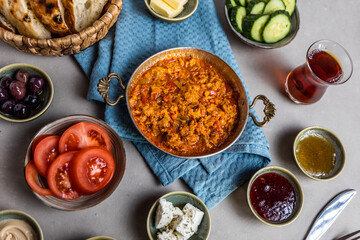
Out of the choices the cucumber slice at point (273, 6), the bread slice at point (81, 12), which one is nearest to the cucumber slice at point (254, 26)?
the cucumber slice at point (273, 6)

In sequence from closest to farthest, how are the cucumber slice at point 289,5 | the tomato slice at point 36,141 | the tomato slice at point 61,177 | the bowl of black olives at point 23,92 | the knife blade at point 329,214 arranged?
the tomato slice at point 61,177 → the tomato slice at point 36,141 → the bowl of black olives at point 23,92 → the knife blade at point 329,214 → the cucumber slice at point 289,5

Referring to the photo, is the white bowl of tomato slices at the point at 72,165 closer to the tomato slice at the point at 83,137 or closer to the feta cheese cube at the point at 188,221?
the tomato slice at the point at 83,137

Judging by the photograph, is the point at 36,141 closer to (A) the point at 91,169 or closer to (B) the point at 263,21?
(A) the point at 91,169

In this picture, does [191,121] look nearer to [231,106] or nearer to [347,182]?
[231,106]

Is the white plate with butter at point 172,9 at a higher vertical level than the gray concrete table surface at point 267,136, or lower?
higher

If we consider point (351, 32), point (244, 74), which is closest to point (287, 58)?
point (244, 74)

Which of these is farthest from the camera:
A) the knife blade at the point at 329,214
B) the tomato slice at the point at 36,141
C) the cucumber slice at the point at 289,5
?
the cucumber slice at the point at 289,5

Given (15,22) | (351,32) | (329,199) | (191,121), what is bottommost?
(329,199)

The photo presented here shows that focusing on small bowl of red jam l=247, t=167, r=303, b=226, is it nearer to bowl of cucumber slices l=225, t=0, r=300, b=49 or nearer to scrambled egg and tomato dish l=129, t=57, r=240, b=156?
scrambled egg and tomato dish l=129, t=57, r=240, b=156

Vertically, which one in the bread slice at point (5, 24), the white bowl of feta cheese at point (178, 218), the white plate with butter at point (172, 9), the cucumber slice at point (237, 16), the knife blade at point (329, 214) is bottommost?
the white bowl of feta cheese at point (178, 218)
